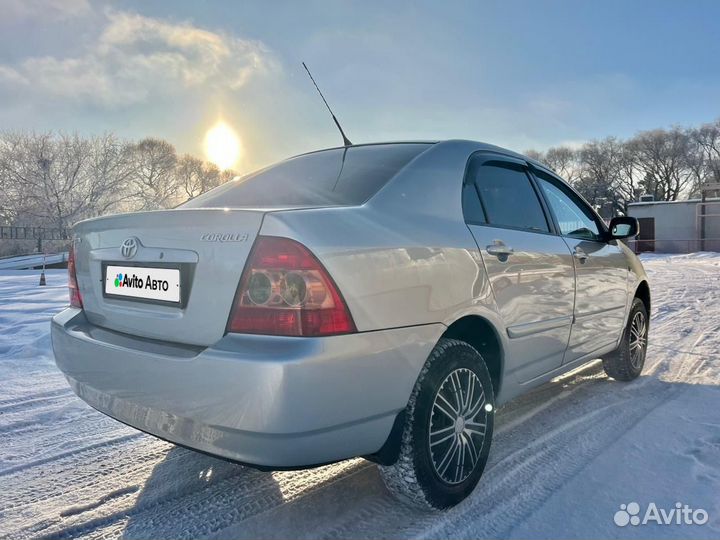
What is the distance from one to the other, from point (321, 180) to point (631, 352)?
9.85ft

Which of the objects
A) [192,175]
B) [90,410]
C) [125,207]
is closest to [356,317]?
[90,410]

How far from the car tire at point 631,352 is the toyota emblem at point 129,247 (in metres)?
3.50

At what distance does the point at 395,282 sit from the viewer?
6.04 ft

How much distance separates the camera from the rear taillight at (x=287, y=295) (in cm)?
162

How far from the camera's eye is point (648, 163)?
5659 cm

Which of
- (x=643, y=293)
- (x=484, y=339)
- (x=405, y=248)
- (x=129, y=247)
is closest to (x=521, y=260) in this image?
(x=484, y=339)

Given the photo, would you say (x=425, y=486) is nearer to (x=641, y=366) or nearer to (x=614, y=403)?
(x=614, y=403)

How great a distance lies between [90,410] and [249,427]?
2284mm

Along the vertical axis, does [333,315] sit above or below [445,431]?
above

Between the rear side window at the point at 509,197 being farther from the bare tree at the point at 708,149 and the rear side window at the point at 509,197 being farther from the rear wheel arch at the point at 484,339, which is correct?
the bare tree at the point at 708,149

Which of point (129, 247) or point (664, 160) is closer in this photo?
point (129, 247)

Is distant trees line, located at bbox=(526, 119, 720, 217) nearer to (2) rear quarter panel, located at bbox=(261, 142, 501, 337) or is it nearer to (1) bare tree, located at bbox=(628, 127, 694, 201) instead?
(1) bare tree, located at bbox=(628, 127, 694, 201)

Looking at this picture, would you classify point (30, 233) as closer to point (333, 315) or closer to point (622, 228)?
point (622, 228)

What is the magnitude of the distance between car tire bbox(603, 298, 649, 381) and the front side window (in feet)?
2.82
